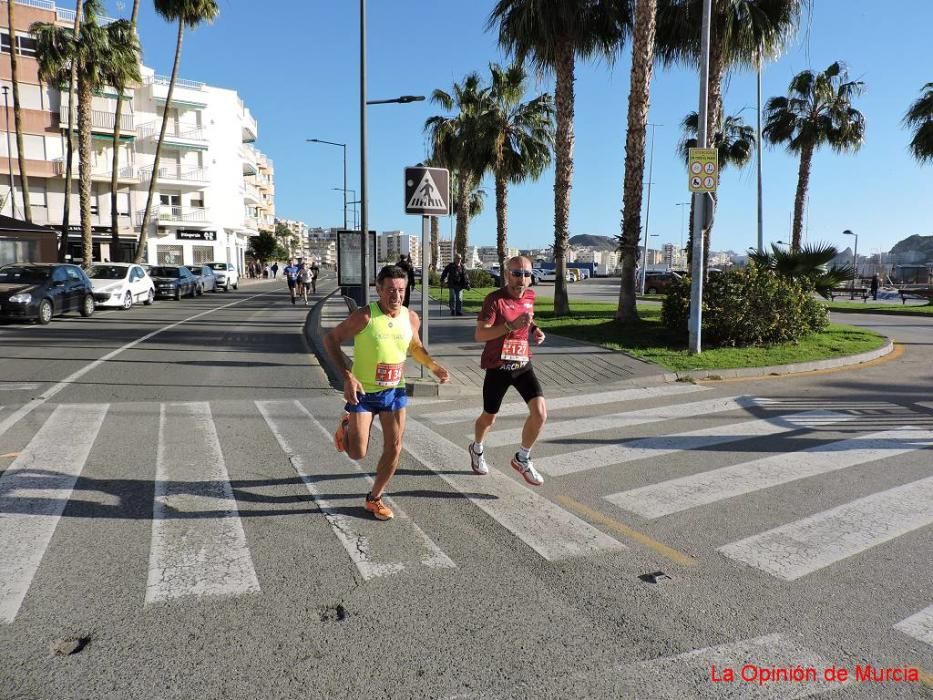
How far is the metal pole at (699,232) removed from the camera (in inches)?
461

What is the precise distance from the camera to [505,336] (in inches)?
209

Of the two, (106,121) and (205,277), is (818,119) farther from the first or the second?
(106,121)

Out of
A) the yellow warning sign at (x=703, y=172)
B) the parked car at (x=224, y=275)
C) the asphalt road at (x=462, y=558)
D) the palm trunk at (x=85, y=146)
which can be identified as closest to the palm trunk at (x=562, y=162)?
the yellow warning sign at (x=703, y=172)

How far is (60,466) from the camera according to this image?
220 inches

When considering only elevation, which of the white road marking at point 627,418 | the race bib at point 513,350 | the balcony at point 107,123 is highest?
the balcony at point 107,123

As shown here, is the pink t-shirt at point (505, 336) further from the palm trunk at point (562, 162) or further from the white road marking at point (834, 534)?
the palm trunk at point (562, 162)

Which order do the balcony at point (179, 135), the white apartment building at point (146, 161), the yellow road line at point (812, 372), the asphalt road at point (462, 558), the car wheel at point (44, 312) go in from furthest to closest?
1. the balcony at point (179, 135)
2. the white apartment building at point (146, 161)
3. the car wheel at point (44, 312)
4. the yellow road line at point (812, 372)
5. the asphalt road at point (462, 558)

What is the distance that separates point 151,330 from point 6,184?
3904cm

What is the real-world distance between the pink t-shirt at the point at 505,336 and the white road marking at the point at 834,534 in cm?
203

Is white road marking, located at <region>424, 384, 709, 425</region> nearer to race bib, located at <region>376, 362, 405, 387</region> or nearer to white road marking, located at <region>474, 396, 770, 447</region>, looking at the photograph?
white road marking, located at <region>474, 396, 770, 447</region>

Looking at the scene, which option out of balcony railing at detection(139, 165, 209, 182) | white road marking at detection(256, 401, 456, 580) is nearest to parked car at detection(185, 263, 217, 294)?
balcony railing at detection(139, 165, 209, 182)

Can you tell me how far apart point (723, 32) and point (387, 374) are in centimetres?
1519

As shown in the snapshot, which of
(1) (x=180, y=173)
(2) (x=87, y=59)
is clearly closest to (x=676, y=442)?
(2) (x=87, y=59)

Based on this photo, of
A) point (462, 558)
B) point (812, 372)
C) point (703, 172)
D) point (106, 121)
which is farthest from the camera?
point (106, 121)
